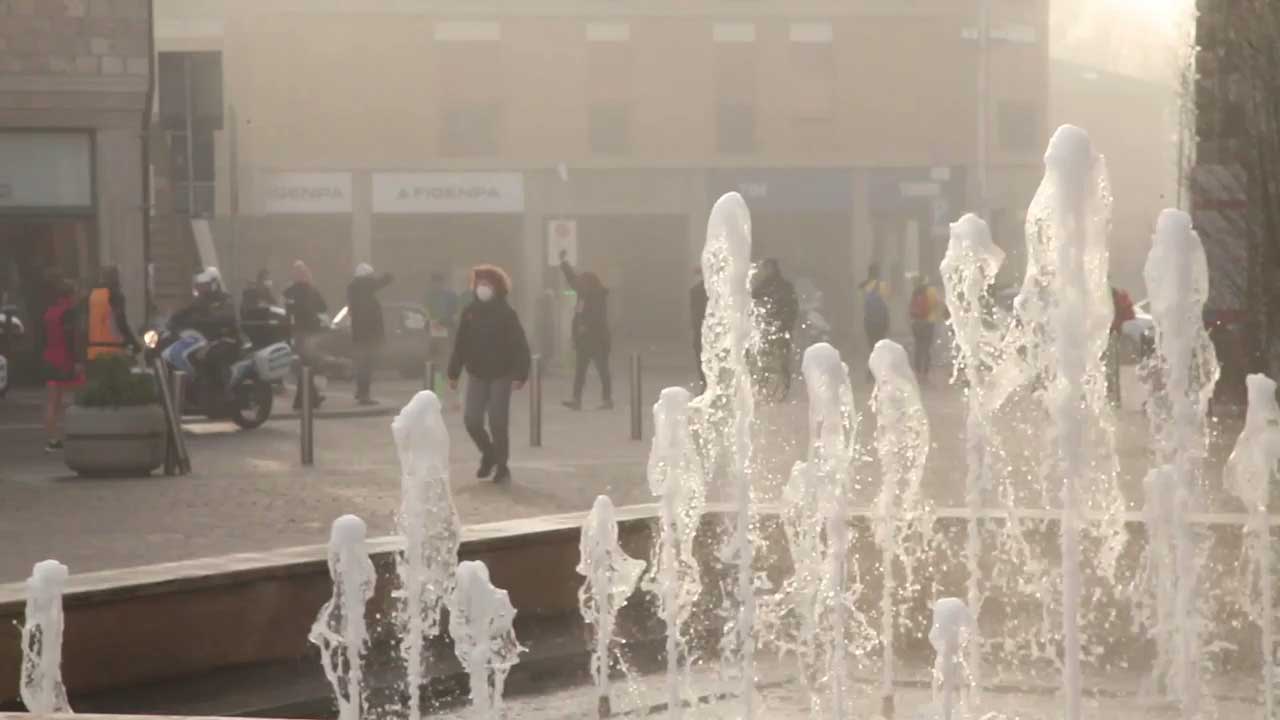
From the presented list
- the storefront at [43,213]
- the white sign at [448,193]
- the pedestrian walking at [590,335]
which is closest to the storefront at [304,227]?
the white sign at [448,193]

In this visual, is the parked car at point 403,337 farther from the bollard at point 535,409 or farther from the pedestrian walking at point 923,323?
the bollard at point 535,409

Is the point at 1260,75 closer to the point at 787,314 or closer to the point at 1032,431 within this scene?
the point at 1032,431

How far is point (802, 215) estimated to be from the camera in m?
49.5

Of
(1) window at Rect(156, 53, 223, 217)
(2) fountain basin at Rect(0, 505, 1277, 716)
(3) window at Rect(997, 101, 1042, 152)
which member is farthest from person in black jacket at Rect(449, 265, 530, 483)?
(3) window at Rect(997, 101, 1042, 152)

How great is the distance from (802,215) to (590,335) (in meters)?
22.9

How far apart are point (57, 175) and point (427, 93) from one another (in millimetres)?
21683

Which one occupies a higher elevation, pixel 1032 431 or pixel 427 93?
pixel 427 93

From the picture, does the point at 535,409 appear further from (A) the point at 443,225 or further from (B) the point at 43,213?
(A) the point at 443,225

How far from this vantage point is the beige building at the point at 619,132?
47469 mm

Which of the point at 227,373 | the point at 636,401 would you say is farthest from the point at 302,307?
the point at 636,401

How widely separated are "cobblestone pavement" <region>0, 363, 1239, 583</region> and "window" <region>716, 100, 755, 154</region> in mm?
26058

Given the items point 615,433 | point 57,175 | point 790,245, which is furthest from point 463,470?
point 790,245

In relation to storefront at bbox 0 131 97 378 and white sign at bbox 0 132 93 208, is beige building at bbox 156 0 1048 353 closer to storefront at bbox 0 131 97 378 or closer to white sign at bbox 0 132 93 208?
storefront at bbox 0 131 97 378

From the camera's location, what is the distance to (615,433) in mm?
22438
